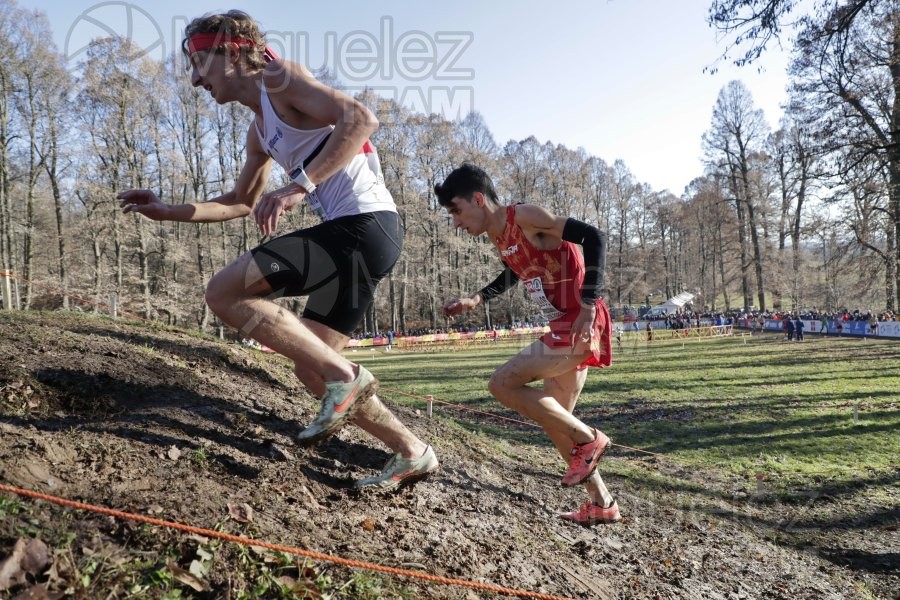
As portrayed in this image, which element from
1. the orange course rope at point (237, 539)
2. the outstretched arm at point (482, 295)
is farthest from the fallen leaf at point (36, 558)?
the outstretched arm at point (482, 295)

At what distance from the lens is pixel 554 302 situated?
3.80m

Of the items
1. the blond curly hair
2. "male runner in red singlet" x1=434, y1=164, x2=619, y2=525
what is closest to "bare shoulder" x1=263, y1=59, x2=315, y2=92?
the blond curly hair

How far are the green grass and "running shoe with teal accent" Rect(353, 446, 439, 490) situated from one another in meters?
4.72

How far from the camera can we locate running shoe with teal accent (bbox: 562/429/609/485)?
368cm

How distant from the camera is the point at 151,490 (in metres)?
2.35

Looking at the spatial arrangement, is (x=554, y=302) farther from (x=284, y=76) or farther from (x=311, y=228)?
(x=284, y=76)

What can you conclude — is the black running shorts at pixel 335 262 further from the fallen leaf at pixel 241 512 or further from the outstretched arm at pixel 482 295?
the outstretched arm at pixel 482 295

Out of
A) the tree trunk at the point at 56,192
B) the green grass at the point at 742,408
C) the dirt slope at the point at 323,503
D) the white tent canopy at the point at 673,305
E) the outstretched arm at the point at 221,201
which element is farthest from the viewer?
the white tent canopy at the point at 673,305

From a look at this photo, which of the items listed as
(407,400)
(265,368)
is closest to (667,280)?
(407,400)

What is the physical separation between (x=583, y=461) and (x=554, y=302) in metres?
1.08

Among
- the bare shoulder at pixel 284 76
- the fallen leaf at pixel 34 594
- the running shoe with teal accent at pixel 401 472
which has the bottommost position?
the running shoe with teal accent at pixel 401 472

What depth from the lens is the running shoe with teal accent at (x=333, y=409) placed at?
258 centimetres

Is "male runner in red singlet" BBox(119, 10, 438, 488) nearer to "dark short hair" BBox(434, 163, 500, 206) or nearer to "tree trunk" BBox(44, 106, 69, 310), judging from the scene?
"dark short hair" BBox(434, 163, 500, 206)

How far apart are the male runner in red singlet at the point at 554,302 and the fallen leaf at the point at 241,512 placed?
1.76 metres
